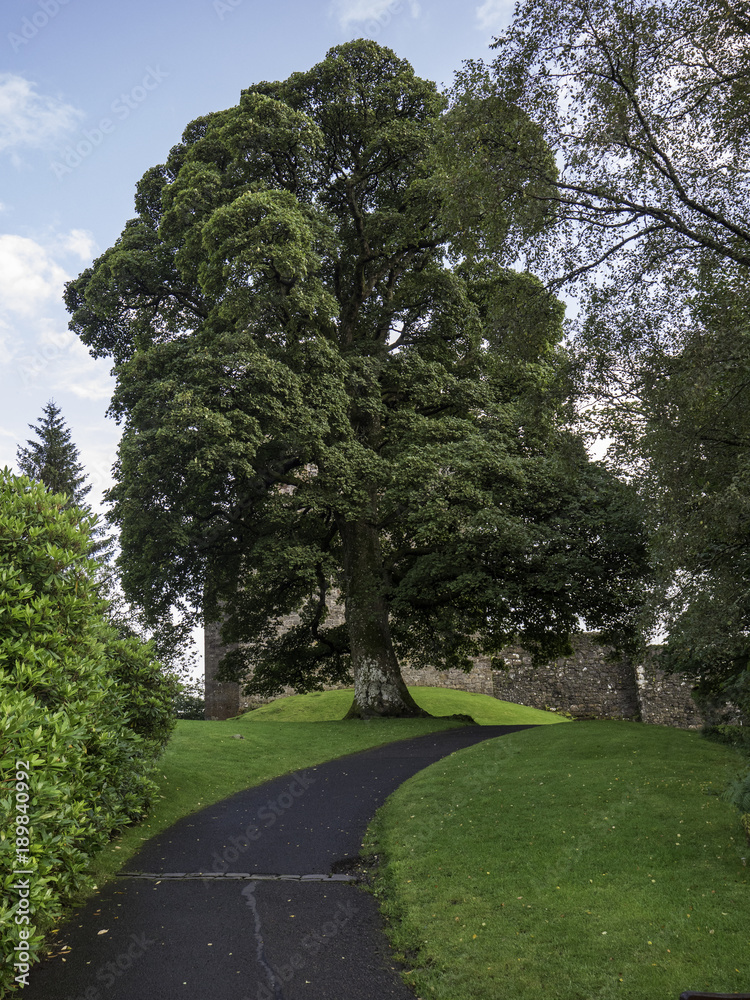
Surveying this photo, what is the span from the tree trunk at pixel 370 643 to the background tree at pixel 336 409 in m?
0.08

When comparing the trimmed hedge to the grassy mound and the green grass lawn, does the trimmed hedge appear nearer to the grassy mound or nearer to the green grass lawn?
the green grass lawn

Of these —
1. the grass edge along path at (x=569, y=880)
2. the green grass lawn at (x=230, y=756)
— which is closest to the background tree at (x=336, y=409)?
the green grass lawn at (x=230, y=756)

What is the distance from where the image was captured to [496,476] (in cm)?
1922

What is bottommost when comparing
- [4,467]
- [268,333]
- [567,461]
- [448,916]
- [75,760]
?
[448,916]

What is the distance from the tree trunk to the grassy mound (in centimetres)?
588

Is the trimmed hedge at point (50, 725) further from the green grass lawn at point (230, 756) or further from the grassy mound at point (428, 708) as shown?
the grassy mound at point (428, 708)

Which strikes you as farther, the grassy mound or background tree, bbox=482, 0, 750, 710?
the grassy mound

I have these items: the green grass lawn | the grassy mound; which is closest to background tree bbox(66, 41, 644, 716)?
the green grass lawn

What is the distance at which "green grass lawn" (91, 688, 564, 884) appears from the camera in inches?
379

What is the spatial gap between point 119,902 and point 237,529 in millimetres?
14387

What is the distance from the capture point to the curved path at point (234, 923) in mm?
5215

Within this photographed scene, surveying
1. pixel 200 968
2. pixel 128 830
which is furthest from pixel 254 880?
pixel 128 830

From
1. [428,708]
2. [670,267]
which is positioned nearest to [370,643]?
[428,708]

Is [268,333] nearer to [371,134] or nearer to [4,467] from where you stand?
[371,134]
